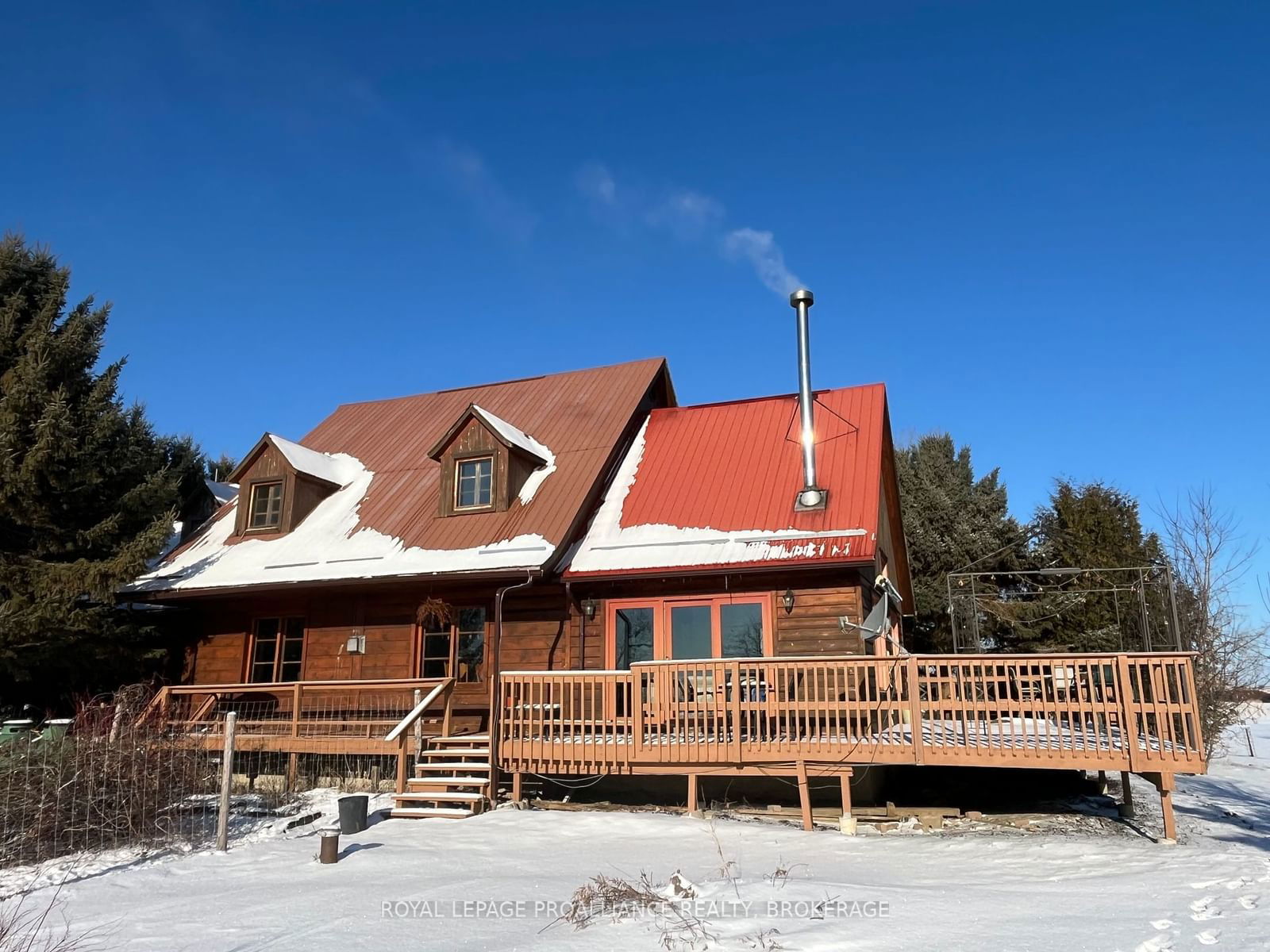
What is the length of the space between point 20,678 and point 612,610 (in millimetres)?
9567

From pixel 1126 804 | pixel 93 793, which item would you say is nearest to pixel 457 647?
pixel 93 793

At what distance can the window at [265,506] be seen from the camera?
1794cm

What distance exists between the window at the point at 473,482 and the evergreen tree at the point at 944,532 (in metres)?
16.9

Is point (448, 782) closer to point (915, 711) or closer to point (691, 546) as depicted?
point (691, 546)

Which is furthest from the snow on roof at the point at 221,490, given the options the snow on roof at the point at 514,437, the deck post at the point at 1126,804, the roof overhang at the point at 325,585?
the deck post at the point at 1126,804

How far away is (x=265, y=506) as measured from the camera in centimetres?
1811

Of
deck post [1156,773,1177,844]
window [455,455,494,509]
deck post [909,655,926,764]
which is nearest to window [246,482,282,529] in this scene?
window [455,455,494,509]

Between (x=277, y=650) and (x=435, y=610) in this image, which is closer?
(x=435, y=610)

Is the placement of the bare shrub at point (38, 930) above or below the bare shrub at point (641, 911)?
below

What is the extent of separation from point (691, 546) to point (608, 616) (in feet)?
5.75

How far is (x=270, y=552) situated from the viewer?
55.4 feet

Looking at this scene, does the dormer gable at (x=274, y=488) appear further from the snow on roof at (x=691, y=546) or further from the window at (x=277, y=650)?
the snow on roof at (x=691, y=546)

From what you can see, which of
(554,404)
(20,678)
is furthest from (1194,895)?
(20,678)

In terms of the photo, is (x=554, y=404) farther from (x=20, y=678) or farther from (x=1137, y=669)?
(x=1137, y=669)
